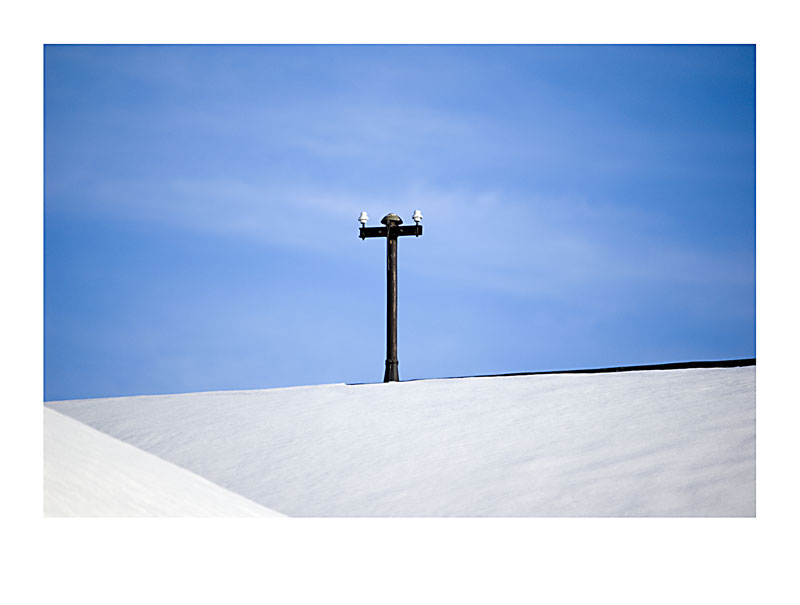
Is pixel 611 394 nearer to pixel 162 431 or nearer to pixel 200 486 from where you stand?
pixel 200 486

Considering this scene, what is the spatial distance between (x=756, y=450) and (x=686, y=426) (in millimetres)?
957

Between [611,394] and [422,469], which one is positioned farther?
[611,394]

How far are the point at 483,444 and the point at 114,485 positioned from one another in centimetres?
360

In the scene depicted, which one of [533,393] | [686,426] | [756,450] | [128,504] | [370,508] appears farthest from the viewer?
[533,393]

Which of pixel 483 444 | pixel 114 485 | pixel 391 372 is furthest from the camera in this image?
pixel 391 372

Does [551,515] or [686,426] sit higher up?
[686,426]

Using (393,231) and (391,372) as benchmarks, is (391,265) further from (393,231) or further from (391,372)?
(391,372)

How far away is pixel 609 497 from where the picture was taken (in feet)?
19.9

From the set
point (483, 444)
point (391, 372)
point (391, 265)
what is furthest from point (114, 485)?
point (391, 265)

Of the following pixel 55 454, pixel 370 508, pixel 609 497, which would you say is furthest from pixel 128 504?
pixel 609 497

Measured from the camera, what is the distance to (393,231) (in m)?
12.4

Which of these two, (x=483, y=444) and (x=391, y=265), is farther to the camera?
(x=391, y=265)

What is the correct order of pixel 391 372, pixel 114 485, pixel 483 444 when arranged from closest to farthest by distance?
pixel 114 485 < pixel 483 444 < pixel 391 372

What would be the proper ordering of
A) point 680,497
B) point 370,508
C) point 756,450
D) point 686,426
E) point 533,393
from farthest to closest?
point 533,393 → point 686,426 → point 370,508 → point 756,450 → point 680,497
